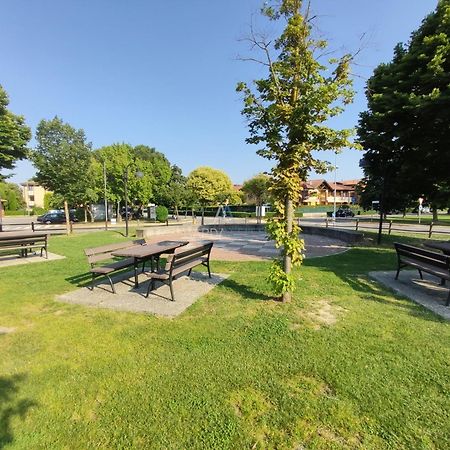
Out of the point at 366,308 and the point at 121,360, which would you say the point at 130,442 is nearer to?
A: the point at 121,360

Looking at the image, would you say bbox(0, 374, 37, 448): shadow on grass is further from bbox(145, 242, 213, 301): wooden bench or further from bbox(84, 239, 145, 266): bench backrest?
bbox(84, 239, 145, 266): bench backrest

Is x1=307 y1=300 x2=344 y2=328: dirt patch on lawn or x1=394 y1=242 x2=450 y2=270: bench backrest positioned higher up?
x1=394 y1=242 x2=450 y2=270: bench backrest

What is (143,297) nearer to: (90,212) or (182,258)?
(182,258)

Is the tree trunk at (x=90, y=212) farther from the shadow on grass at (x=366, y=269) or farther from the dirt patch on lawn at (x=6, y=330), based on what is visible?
the dirt patch on lawn at (x=6, y=330)

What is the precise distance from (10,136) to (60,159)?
2.85 metres

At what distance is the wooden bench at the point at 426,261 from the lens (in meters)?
5.50

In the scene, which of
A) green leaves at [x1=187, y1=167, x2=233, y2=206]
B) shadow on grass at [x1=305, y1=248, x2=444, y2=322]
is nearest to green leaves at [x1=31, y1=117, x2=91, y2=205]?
shadow on grass at [x1=305, y1=248, x2=444, y2=322]

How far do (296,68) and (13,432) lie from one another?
575 cm

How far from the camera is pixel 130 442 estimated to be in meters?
2.32

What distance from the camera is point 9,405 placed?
2730 millimetres

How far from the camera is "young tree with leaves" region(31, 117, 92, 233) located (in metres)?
17.8

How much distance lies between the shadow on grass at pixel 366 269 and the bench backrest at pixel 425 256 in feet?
3.07

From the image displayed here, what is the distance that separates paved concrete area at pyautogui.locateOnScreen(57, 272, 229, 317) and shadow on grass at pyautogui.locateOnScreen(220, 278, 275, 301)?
264 mm

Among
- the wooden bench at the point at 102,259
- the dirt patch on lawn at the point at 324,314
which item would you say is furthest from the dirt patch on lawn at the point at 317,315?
the wooden bench at the point at 102,259
